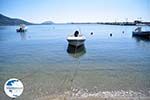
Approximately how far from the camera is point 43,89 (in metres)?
5.75

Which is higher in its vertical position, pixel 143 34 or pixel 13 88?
pixel 13 88

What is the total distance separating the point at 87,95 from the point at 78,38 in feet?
32.8

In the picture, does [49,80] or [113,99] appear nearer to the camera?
[113,99]

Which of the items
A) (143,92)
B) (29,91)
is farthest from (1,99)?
(143,92)

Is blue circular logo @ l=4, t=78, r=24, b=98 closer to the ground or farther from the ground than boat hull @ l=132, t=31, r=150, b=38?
farther from the ground

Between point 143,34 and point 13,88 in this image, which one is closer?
point 13,88

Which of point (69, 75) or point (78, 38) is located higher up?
point (78, 38)

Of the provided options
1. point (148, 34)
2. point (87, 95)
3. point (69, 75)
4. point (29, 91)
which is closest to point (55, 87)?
point (29, 91)

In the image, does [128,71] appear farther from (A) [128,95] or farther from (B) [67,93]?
(B) [67,93]

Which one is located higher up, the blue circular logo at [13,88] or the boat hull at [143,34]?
the blue circular logo at [13,88]

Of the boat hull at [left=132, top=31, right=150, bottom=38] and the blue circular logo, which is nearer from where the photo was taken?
the blue circular logo

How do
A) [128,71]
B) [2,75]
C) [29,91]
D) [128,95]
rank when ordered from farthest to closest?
[128,71], [2,75], [29,91], [128,95]

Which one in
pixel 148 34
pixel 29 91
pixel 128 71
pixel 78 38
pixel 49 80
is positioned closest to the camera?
pixel 29 91

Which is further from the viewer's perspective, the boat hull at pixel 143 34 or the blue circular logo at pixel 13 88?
the boat hull at pixel 143 34
